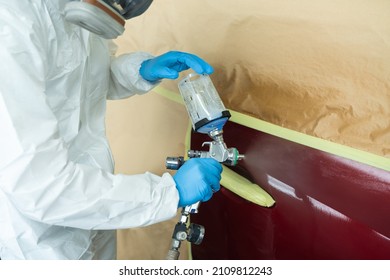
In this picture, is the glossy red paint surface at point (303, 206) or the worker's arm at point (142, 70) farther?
the worker's arm at point (142, 70)

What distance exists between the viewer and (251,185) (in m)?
1.07

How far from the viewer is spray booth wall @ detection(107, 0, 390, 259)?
792mm

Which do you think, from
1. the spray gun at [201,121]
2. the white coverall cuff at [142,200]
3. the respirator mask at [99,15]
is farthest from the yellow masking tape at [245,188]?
the respirator mask at [99,15]

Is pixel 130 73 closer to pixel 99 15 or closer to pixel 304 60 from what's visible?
pixel 99 15

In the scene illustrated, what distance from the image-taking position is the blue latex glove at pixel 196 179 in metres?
0.88

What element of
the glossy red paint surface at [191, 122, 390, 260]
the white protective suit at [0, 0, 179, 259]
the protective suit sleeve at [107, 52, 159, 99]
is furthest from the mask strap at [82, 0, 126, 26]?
the glossy red paint surface at [191, 122, 390, 260]

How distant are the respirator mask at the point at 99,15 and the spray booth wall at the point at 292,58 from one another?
→ 29 cm

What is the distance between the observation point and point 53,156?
787 millimetres

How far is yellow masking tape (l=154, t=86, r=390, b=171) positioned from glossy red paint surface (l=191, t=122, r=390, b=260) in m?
0.01

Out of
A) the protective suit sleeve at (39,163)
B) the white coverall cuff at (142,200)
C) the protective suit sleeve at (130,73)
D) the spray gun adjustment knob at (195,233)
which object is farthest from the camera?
the protective suit sleeve at (130,73)

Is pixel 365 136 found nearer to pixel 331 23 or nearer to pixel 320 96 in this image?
pixel 320 96

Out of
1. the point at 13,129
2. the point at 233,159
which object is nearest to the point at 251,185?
the point at 233,159

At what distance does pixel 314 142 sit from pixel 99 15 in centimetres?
53

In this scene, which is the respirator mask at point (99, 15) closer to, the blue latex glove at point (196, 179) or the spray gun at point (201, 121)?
the spray gun at point (201, 121)
